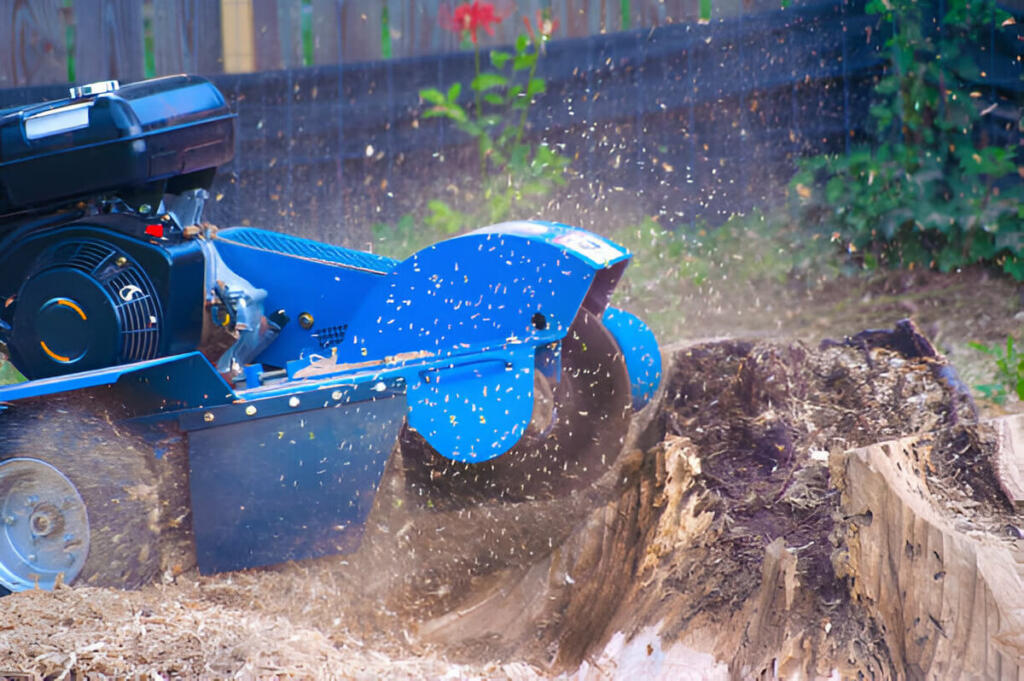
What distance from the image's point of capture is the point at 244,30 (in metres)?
6.02

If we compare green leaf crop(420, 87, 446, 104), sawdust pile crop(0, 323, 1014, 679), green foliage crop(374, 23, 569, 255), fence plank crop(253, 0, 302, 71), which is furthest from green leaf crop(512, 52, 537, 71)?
sawdust pile crop(0, 323, 1014, 679)

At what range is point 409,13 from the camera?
241 inches

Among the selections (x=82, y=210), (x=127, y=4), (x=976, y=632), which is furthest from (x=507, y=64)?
(x=976, y=632)

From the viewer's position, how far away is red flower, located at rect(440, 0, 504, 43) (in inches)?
238

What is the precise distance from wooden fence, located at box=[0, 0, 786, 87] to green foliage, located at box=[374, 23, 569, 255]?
28 centimetres

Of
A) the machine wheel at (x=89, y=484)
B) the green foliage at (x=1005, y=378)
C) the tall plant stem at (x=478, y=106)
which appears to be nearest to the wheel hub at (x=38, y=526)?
the machine wheel at (x=89, y=484)

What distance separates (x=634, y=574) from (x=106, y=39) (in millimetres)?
4890

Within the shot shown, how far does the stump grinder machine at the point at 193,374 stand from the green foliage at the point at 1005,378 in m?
1.84

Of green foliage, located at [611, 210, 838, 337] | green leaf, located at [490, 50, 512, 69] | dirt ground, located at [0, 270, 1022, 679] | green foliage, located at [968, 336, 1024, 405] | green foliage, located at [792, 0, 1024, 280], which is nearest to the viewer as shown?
dirt ground, located at [0, 270, 1022, 679]

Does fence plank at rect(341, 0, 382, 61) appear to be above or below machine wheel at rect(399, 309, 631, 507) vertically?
above

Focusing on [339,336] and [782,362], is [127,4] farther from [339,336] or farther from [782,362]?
[782,362]

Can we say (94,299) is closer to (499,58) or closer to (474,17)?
(499,58)

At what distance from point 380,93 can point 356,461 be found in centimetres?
370

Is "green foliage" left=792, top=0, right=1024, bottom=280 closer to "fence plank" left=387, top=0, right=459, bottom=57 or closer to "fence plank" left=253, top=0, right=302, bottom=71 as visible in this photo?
"fence plank" left=387, top=0, right=459, bottom=57
